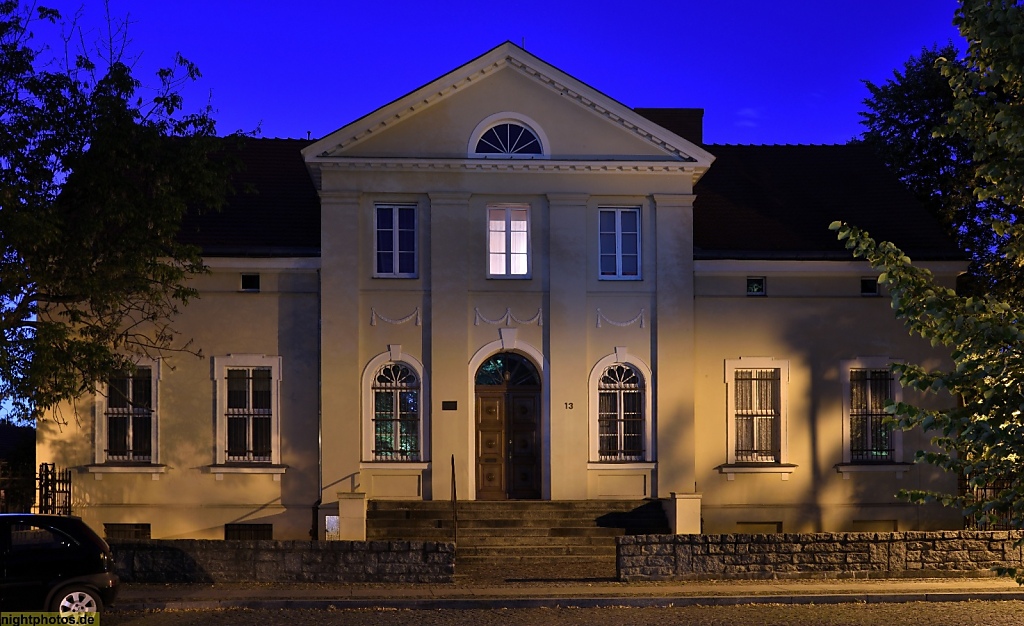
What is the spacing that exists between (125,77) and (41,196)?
7.64 ft

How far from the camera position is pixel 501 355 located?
22047 mm

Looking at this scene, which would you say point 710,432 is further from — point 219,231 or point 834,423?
point 219,231

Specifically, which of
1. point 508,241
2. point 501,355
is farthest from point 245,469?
point 508,241

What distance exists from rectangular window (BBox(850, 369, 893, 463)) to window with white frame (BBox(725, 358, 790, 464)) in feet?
4.88

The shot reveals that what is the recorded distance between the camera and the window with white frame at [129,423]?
21812mm

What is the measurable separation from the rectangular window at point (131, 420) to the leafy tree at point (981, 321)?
15.8 metres

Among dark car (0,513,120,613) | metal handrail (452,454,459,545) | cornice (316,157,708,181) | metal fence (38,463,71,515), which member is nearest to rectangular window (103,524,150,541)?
metal fence (38,463,71,515)

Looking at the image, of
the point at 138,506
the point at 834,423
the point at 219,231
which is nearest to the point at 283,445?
the point at 138,506

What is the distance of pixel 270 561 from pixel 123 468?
6284mm

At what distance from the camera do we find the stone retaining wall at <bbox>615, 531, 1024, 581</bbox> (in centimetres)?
1706

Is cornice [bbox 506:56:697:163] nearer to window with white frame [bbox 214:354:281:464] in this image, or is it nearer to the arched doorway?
the arched doorway

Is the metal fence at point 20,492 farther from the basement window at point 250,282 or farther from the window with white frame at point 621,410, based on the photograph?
the window with white frame at point 621,410

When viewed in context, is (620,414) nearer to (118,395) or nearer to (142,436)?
(142,436)

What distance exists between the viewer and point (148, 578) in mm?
16672
